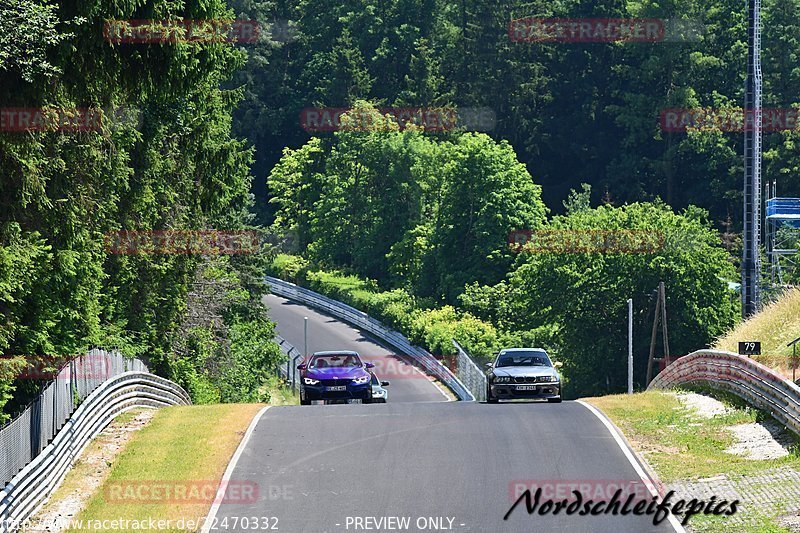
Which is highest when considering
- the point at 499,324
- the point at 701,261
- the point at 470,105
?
the point at 470,105

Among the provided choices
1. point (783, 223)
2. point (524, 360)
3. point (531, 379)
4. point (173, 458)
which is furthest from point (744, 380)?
point (783, 223)

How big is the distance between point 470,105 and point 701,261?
5229 cm

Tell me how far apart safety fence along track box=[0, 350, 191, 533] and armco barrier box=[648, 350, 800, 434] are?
536 inches

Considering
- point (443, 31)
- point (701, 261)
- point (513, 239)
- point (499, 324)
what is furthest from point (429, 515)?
point (443, 31)

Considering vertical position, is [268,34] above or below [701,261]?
above

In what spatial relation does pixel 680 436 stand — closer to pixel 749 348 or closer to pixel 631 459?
pixel 631 459

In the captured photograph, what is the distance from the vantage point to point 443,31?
130 meters

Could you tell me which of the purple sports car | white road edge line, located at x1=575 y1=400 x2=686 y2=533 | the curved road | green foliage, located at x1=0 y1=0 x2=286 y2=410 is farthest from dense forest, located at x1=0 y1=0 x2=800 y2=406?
white road edge line, located at x1=575 y1=400 x2=686 y2=533

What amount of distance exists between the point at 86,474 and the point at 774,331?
2112 cm

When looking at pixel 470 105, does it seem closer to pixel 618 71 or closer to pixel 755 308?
pixel 618 71

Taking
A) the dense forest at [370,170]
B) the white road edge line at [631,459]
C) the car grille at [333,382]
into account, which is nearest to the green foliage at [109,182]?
the dense forest at [370,170]

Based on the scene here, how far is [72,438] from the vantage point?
982 inches

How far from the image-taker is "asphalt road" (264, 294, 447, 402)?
72.3m

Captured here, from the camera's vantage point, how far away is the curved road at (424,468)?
68.0 ft
